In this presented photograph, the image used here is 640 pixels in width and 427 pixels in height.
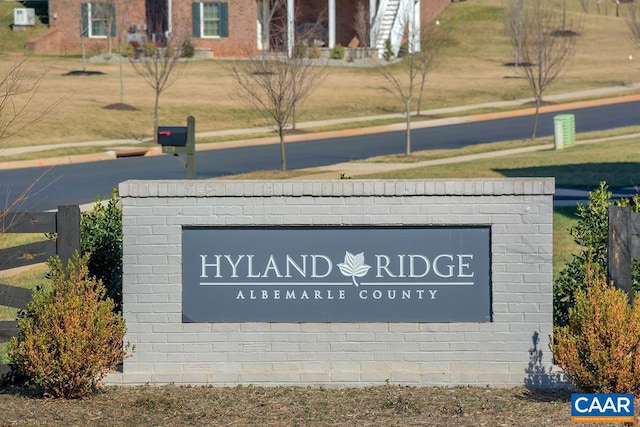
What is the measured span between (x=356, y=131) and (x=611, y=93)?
14.0 m

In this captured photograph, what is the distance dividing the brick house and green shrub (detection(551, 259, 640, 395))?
45.3m

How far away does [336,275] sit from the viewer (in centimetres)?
981

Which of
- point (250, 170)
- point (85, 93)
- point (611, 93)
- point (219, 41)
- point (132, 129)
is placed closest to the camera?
point (250, 170)

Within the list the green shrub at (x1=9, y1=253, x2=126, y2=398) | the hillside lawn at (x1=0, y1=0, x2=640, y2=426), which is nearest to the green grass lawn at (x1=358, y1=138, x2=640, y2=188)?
the hillside lawn at (x1=0, y1=0, x2=640, y2=426)

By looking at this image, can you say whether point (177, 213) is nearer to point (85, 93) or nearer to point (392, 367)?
point (392, 367)

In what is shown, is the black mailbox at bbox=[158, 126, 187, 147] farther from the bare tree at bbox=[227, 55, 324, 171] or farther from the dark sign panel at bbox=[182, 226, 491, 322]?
the bare tree at bbox=[227, 55, 324, 171]

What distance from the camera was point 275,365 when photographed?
9.73m

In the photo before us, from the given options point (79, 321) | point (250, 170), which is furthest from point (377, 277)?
point (250, 170)

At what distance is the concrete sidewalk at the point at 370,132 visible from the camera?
2841 centimetres

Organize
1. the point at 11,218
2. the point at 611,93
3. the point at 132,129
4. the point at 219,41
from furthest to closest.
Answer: the point at 219,41, the point at 611,93, the point at 132,129, the point at 11,218

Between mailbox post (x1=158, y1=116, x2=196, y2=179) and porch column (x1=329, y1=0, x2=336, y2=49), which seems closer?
mailbox post (x1=158, y1=116, x2=196, y2=179)

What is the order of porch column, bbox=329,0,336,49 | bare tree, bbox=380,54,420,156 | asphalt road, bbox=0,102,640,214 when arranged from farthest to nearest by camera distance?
porch column, bbox=329,0,336,49, bare tree, bbox=380,54,420,156, asphalt road, bbox=0,102,640,214

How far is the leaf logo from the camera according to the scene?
980cm

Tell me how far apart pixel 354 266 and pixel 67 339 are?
251cm
